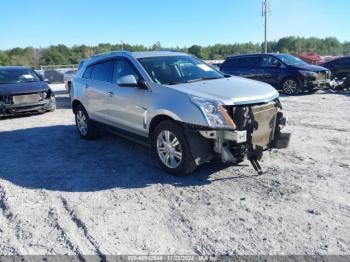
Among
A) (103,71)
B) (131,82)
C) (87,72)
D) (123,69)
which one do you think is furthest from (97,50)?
(131,82)

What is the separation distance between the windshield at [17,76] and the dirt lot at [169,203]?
235 inches

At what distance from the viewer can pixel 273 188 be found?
4762mm

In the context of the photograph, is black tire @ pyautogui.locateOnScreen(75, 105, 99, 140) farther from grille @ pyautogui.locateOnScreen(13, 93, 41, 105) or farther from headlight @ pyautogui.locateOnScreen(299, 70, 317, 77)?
headlight @ pyautogui.locateOnScreen(299, 70, 317, 77)

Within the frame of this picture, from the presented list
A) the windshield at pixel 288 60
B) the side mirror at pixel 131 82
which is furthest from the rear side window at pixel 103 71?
the windshield at pixel 288 60

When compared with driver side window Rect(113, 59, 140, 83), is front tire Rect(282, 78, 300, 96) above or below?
below

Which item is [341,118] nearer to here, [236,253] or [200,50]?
[236,253]

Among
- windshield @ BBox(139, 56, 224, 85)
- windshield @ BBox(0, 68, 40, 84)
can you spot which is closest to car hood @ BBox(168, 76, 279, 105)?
windshield @ BBox(139, 56, 224, 85)

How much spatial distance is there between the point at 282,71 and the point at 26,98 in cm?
969

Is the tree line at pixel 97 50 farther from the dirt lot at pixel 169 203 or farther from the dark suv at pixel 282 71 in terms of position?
the dirt lot at pixel 169 203

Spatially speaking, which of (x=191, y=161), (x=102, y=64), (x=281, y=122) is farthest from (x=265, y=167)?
(x=102, y=64)

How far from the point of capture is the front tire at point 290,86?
14484 mm

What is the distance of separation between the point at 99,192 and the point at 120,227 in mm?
1090

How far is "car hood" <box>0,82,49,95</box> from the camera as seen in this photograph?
11.3m

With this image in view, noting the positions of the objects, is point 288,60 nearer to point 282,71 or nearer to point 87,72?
point 282,71
